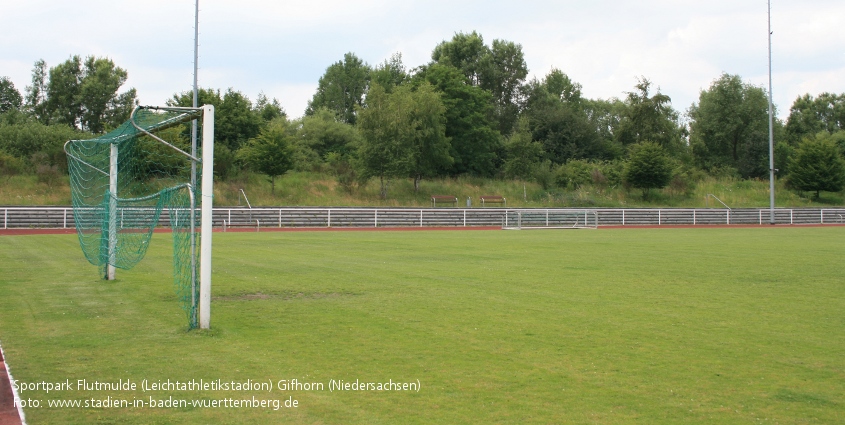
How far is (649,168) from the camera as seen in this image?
172 ft

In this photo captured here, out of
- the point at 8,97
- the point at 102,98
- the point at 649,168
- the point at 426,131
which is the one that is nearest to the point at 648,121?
the point at 649,168

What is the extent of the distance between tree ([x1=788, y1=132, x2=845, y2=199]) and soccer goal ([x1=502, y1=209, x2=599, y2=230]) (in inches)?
916

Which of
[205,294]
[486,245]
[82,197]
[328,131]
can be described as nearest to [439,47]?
[328,131]

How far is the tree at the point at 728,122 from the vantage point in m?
72.1

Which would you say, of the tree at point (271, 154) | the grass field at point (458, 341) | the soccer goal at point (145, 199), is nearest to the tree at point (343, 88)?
the tree at point (271, 154)

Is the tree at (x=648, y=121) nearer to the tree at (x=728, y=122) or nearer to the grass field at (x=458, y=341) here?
the tree at (x=728, y=122)

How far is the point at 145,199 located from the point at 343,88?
75946mm

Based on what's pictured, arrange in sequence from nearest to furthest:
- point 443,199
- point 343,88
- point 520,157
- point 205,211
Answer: point 205,211 → point 443,199 → point 520,157 → point 343,88

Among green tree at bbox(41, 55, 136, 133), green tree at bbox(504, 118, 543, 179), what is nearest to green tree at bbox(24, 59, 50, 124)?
green tree at bbox(41, 55, 136, 133)

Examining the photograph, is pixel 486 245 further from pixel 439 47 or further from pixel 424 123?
pixel 439 47

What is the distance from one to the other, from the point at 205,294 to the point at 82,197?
10283 mm

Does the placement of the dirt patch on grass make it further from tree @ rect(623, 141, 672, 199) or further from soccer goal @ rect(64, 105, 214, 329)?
tree @ rect(623, 141, 672, 199)

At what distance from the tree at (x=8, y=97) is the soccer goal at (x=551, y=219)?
5140cm

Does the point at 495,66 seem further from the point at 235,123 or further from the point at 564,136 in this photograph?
the point at 235,123
